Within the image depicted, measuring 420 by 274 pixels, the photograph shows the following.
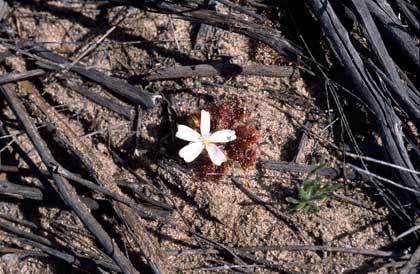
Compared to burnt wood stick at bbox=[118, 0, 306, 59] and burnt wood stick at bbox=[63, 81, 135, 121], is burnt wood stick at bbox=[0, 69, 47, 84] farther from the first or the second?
burnt wood stick at bbox=[118, 0, 306, 59]

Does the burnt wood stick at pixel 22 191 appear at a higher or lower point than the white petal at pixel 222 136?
higher

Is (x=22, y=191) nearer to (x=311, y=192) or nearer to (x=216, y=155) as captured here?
(x=216, y=155)

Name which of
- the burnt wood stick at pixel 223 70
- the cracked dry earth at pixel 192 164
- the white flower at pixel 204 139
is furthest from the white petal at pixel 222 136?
the burnt wood stick at pixel 223 70

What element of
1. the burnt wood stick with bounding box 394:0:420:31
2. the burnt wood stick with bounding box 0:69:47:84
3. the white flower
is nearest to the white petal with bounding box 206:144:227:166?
the white flower

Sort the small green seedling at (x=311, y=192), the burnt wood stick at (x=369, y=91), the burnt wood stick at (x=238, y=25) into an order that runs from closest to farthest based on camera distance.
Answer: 1. the burnt wood stick at (x=369, y=91)
2. the small green seedling at (x=311, y=192)
3. the burnt wood stick at (x=238, y=25)

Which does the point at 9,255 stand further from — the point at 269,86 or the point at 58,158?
the point at 269,86

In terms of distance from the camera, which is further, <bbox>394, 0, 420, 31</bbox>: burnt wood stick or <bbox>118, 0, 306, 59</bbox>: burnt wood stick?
<bbox>118, 0, 306, 59</bbox>: burnt wood stick

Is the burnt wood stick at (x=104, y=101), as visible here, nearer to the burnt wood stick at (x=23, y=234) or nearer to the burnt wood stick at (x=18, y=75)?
the burnt wood stick at (x=18, y=75)
